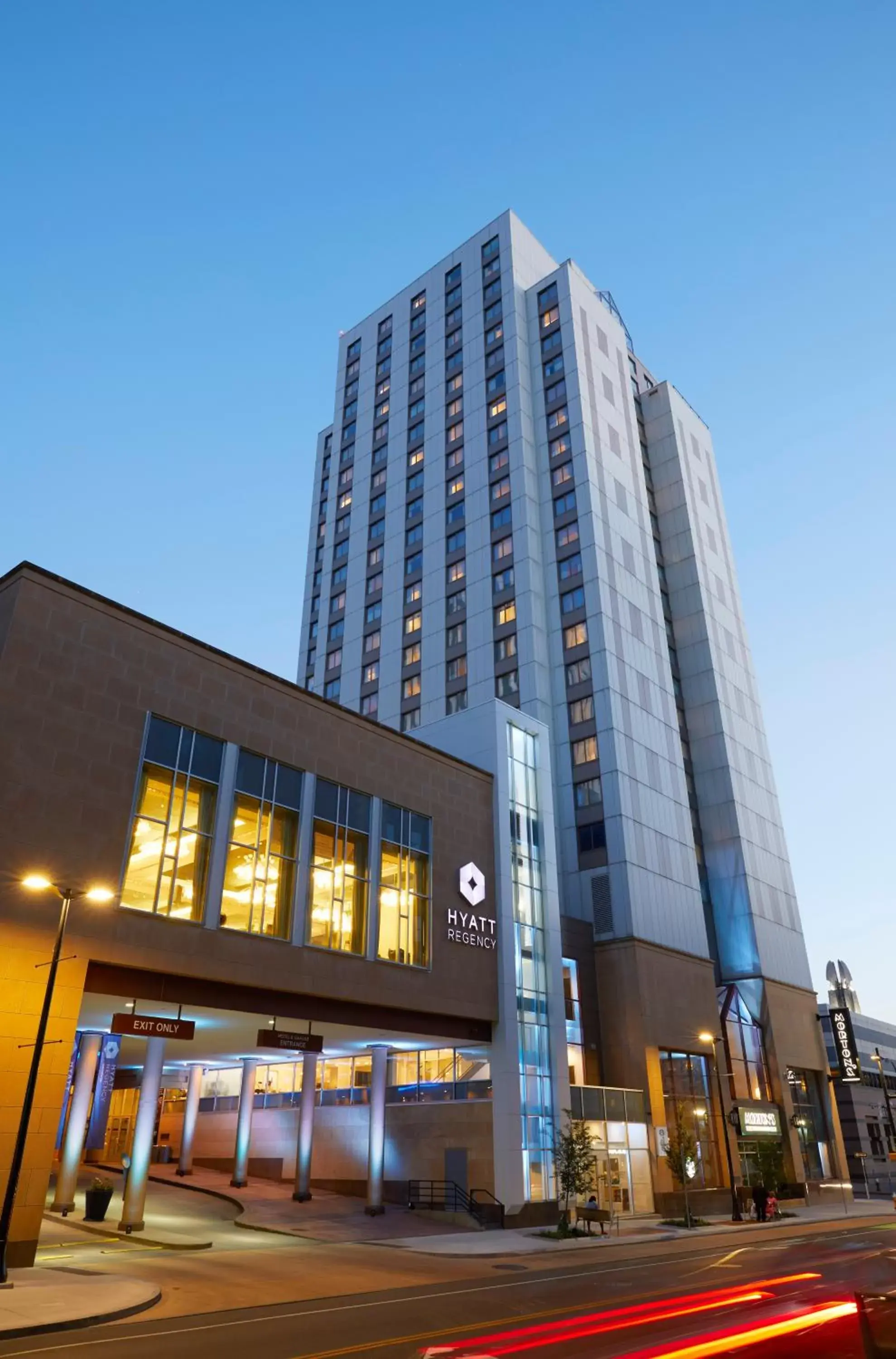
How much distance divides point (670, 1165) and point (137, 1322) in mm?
35134

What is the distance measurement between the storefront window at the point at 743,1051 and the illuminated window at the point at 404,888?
97.3ft

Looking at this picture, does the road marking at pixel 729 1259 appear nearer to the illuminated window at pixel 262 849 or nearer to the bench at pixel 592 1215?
the bench at pixel 592 1215

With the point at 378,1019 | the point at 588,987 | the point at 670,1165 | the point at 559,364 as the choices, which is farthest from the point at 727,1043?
the point at 559,364

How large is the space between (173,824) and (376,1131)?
17.1 metres

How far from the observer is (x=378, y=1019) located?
35.8m

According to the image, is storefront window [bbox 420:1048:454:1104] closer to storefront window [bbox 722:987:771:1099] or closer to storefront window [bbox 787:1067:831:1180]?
storefront window [bbox 722:987:771:1099]

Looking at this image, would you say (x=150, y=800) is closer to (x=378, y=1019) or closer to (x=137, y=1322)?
(x=378, y=1019)

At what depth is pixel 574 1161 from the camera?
3728cm

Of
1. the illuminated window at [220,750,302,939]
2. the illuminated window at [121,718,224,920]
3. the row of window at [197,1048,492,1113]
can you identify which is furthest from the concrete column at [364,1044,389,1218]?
the illuminated window at [121,718,224,920]

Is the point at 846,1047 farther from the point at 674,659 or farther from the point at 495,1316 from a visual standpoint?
the point at 495,1316

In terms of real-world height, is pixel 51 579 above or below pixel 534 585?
below

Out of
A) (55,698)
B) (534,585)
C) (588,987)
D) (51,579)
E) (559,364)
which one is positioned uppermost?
(559,364)

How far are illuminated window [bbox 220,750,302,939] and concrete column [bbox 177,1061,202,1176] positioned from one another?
19042 millimetres

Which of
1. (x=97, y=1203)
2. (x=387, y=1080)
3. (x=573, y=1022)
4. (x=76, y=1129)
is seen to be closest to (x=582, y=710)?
(x=573, y=1022)
